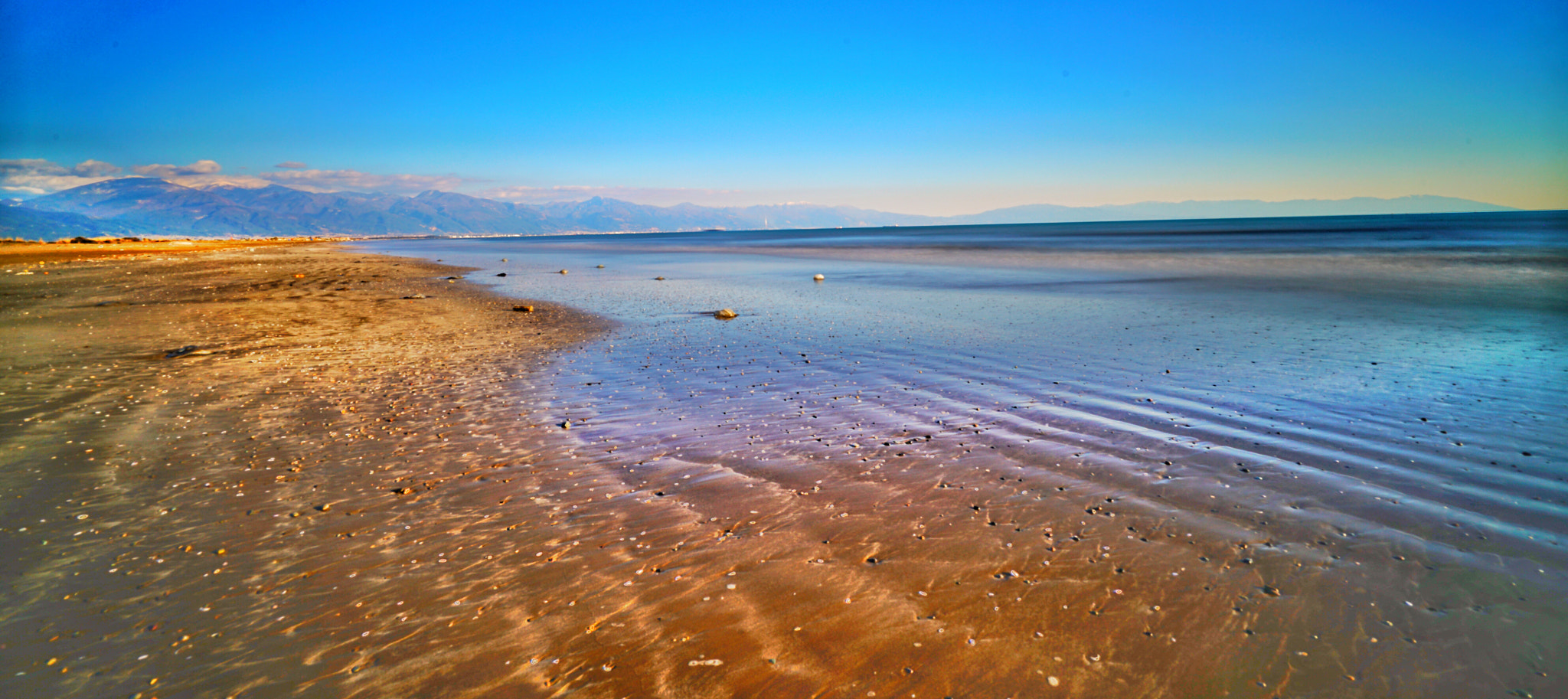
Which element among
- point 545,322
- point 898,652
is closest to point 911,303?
point 545,322

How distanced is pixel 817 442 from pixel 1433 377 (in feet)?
35.7

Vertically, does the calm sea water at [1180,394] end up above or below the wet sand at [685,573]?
above

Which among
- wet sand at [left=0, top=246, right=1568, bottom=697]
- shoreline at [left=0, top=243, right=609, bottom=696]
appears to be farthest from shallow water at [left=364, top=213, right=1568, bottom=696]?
shoreline at [left=0, top=243, right=609, bottom=696]

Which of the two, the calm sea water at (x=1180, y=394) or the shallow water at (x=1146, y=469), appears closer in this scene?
the shallow water at (x=1146, y=469)

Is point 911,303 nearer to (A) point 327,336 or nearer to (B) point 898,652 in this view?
(A) point 327,336

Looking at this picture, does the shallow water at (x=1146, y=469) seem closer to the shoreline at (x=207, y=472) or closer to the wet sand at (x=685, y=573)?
the wet sand at (x=685, y=573)

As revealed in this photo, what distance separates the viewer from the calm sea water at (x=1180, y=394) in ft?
21.4

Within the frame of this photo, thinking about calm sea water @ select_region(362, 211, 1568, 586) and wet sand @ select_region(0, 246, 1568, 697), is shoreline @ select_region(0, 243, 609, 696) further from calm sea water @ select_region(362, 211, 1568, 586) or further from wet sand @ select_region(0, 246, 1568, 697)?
calm sea water @ select_region(362, 211, 1568, 586)

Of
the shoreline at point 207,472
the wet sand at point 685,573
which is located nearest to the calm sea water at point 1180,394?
the wet sand at point 685,573

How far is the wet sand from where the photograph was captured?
4.08 m

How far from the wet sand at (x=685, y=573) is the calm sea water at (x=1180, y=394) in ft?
0.70

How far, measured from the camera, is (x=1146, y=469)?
23.7 feet

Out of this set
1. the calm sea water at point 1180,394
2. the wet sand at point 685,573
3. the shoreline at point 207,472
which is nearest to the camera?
the wet sand at point 685,573

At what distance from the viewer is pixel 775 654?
166 inches
